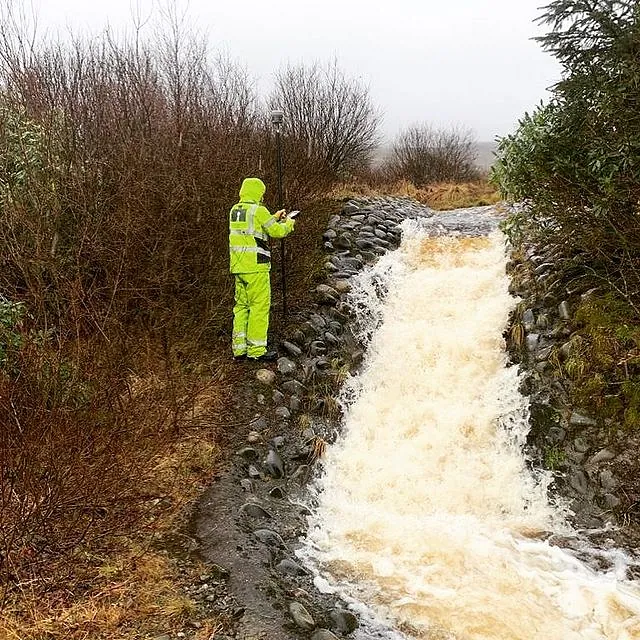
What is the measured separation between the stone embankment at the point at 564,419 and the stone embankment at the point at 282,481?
93.7 inches

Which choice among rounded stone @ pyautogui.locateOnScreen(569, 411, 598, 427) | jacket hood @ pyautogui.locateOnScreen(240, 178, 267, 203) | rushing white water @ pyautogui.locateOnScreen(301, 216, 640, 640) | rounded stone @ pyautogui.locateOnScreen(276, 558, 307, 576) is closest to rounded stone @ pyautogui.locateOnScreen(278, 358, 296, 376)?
rushing white water @ pyautogui.locateOnScreen(301, 216, 640, 640)

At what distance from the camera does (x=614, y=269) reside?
23.7ft

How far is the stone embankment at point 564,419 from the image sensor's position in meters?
5.75

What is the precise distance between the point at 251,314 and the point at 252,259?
2.40ft

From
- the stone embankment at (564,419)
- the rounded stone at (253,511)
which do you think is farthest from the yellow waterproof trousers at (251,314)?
the stone embankment at (564,419)

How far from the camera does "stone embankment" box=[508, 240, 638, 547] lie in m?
5.75

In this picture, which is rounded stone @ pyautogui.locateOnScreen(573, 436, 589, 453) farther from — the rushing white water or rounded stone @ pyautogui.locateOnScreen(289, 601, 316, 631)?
rounded stone @ pyautogui.locateOnScreen(289, 601, 316, 631)

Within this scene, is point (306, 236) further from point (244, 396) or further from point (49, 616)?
point (49, 616)

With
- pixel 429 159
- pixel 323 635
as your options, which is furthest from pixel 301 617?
pixel 429 159

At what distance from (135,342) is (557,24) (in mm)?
6224

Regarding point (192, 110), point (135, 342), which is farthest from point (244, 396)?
point (192, 110)

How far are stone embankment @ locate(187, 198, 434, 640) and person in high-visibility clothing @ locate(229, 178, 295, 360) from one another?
1.47 ft

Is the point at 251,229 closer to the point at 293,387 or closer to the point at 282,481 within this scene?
the point at 293,387

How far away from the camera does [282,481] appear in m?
6.45
